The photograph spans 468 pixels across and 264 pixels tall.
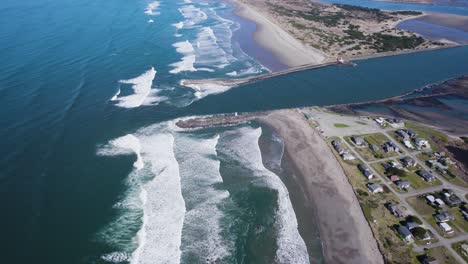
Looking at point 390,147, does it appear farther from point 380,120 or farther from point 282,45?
point 282,45

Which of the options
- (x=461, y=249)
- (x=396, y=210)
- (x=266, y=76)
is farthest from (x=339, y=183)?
(x=266, y=76)

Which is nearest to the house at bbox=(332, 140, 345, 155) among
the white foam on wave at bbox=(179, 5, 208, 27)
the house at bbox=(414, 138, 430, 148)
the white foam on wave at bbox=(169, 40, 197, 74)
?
the house at bbox=(414, 138, 430, 148)

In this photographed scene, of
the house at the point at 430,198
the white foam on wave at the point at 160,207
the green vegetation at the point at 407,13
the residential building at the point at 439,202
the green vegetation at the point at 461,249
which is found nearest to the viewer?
the green vegetation at the point at 461,249

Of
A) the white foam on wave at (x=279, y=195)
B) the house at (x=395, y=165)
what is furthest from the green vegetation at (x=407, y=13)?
the white foam on wave at (x=279, y=195)

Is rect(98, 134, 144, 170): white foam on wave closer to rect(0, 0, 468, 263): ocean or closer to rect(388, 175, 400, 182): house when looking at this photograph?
rect(0, 0, 468, 263): ocean

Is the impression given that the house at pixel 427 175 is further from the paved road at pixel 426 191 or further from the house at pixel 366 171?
the house at pixel 366 171
